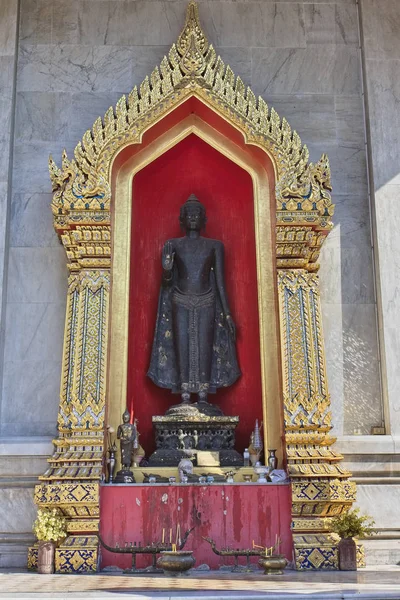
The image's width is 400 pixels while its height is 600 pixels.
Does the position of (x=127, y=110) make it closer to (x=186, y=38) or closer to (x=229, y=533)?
(x=186, y=38)

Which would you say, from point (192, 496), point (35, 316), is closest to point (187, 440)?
point (192, 496)

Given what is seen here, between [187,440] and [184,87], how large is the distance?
13.4 ft

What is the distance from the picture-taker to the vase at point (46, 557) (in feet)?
24.5

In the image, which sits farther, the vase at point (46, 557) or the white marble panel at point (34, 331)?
the white marble panel at point (34, 331)

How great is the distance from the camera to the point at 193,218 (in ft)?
31.5

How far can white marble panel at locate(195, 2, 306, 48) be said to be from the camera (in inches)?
410

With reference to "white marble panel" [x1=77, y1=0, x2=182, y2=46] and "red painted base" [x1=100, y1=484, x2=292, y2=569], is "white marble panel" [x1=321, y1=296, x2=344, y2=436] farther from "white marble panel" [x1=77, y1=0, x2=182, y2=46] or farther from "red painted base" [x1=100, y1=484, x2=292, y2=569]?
"white marble panel" [x1=77, y1=0, x2=182, y2=46]

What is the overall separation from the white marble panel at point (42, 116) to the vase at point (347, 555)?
230 inches

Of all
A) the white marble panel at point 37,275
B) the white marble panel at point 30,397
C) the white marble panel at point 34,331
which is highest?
the white marble panel at point 37,275

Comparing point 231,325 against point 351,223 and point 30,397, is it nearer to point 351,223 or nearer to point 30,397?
point 351,223

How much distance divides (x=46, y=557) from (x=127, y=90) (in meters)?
5.77

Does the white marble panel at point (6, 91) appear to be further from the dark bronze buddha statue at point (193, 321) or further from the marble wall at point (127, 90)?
the dark bronze buddha statue at point (193, 321)

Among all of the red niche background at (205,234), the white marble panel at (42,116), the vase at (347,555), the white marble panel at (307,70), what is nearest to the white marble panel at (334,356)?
the red niche background at (205,234)

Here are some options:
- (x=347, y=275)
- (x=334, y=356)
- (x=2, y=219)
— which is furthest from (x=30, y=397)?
(x=347, y=275)
